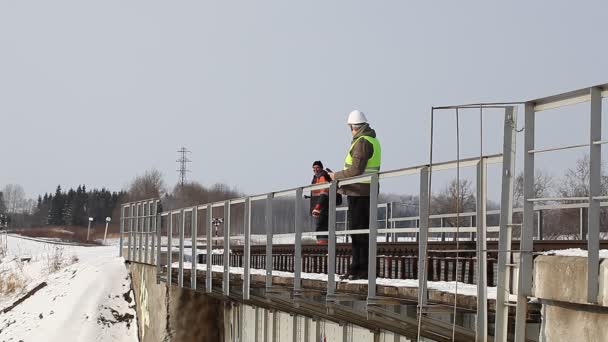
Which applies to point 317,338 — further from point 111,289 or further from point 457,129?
point 111,289

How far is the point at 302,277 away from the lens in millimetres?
12055

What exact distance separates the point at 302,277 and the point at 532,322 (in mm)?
5048

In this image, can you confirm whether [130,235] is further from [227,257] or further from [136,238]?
[227,257]

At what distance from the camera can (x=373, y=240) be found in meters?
9.49

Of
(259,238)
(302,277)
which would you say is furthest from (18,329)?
(302,277)

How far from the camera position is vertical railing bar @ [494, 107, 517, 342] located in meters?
7.08

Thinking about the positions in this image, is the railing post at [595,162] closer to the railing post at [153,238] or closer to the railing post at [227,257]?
the railing post at [227,257]

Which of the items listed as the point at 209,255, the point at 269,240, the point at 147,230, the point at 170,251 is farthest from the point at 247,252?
the point at 147,230

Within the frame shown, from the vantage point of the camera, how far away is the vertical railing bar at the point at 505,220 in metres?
7.08

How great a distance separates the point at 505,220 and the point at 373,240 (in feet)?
8.05

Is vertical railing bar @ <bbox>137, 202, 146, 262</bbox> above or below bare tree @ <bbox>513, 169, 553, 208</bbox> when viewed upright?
below

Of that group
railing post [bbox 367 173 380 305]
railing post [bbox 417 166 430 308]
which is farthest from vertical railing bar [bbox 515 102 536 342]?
railing post [bbox 367 173 380 305]

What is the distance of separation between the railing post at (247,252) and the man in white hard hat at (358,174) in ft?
9.06

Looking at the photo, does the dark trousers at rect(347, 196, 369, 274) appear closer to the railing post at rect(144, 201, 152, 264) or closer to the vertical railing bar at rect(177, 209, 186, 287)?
the vertical railing bar at rect(177, 209, 186, 287)
